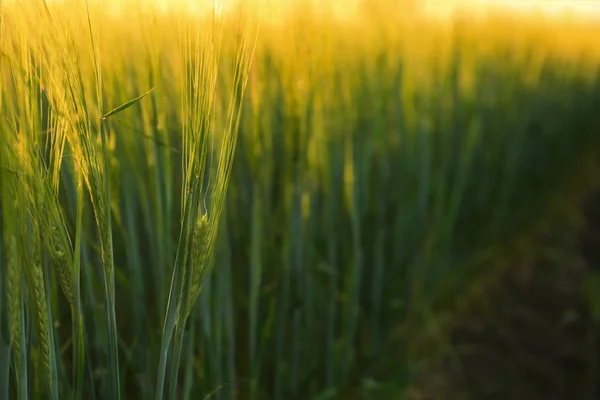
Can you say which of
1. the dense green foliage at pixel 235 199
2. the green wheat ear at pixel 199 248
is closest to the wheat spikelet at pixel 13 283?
the dense green foliage at pixel 235 199

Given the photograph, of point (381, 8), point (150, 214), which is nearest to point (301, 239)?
point (150, 214)

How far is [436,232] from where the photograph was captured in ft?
4.80

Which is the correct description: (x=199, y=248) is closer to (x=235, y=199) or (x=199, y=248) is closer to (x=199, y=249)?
(x=199, y=249)

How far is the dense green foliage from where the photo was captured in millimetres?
521

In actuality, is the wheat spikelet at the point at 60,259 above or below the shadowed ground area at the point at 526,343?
above

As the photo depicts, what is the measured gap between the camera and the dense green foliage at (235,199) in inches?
20.5

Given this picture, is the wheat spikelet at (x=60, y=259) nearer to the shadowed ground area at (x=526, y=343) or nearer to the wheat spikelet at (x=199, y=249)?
the wheat spikelet at (x=199, y=249)

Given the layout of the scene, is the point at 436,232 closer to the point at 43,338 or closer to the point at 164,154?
the point at 164,154

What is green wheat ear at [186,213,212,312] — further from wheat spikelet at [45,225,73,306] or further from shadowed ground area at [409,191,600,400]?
shadowed ground area at [409,191,600,400]

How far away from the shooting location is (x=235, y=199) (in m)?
0.97

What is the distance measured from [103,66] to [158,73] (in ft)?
0.23

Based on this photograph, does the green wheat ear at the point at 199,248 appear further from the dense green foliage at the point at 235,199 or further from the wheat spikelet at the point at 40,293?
the wheat spikelet at the point at 40,293

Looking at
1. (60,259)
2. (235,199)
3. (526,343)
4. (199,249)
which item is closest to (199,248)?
(199,249)

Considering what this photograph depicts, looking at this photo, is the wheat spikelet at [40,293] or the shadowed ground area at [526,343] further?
the shadowed ground area at [526,343]
